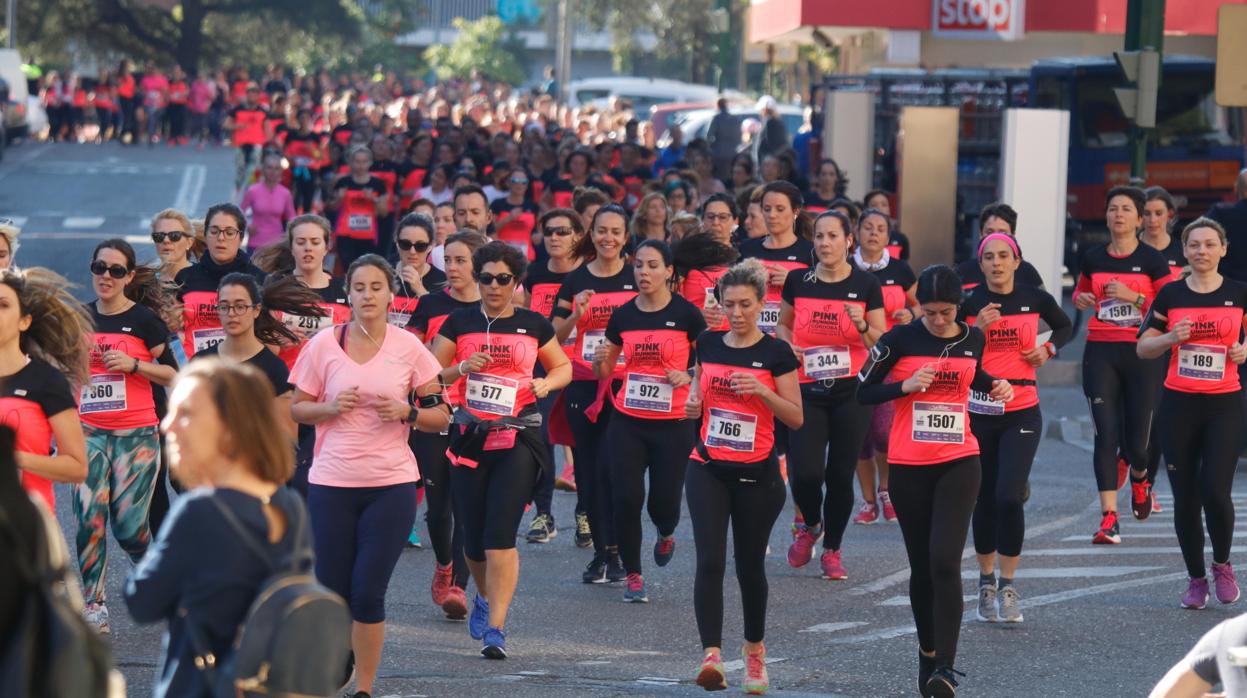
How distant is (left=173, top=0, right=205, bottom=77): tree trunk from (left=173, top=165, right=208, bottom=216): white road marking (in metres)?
20.4

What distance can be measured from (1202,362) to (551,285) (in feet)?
11.5

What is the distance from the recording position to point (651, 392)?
992 cm

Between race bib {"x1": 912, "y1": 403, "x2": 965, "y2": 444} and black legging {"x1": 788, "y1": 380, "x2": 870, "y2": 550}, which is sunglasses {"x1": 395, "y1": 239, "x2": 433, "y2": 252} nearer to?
black legging {"x1": 788, "y1": 380, "x2": 870, "y2": 550}

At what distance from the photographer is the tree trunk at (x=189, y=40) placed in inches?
2378

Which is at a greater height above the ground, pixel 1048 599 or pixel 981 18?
pixel 981 18

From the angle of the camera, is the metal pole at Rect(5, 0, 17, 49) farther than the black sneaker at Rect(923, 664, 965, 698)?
Yes

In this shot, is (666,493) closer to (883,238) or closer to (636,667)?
(636,667)

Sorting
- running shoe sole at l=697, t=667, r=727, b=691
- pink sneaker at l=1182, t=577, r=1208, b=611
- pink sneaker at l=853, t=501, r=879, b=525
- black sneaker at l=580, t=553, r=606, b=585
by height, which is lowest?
pink sneaker at l=853, t=501, r=879, b=525

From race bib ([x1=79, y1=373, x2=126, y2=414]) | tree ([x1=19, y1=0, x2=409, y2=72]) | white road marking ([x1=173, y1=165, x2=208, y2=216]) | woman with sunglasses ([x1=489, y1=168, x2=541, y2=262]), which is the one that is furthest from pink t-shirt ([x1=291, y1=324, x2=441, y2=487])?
tree ([x1=19, y1=0, x2=409, y2=72])

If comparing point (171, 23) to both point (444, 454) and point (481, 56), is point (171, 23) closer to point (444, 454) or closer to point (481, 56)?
point (481, 56)

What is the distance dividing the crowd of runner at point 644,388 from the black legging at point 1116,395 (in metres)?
0.02

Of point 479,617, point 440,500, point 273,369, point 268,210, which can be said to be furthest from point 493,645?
point 268,210

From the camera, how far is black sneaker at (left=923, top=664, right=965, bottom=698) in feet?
25.6

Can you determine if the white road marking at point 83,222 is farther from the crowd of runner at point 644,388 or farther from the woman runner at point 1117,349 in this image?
the woman runner at point 1117,349
